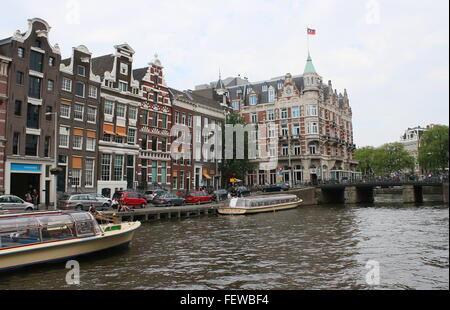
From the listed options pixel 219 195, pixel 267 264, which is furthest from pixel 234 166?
pixel 267 264

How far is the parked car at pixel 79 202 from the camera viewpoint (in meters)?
32.8

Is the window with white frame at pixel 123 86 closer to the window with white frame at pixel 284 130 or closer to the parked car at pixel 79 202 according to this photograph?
the parked car at pixel 79 202

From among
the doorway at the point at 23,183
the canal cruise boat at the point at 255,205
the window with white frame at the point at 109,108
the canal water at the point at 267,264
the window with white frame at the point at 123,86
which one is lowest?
the canal water at the point at 267,264

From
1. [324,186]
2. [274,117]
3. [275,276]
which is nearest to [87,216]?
[275,276]

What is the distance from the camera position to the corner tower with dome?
2997 inches

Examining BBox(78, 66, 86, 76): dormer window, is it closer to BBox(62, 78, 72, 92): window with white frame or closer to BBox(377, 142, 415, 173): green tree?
BBox(62, 78, 72, 92): window with white frame

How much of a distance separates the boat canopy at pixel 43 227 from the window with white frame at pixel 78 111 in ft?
96.5

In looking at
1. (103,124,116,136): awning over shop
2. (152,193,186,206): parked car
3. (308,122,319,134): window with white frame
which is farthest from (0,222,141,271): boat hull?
(308,122,319,134): window with white frame

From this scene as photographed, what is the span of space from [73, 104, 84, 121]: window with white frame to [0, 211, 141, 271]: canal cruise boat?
29348 millimetres

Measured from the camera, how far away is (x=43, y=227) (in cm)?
1611

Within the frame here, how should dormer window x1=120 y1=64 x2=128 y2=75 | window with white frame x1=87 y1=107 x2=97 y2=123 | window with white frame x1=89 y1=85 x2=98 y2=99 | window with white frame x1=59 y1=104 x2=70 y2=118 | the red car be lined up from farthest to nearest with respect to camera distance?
dormer window x1=120 y1=64 x2=128 y2=75
the red car
window with white frame x1=89 y1=85 x2=98 y2=99
window with white frame x1=87 y1=107 x2=97 y2=123
window with white frame x1=59 y1=104 x2=70 y2=118

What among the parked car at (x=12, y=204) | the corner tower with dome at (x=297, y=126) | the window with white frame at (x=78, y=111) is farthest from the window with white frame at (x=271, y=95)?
the parked car at (x=12, y=204)

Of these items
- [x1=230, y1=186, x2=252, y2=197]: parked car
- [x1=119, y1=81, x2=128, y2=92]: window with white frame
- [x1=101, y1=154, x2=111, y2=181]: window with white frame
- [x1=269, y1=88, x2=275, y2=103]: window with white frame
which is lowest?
[x1=230, y1=186, x2=252, y2=197]: parked car
